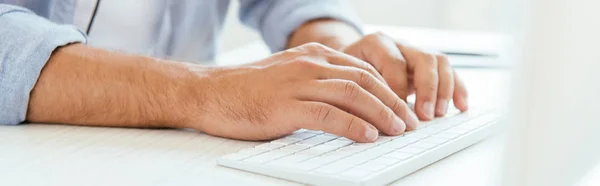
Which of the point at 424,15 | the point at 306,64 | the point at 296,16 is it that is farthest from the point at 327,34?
the point at 424,15

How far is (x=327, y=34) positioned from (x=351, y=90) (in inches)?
15.2

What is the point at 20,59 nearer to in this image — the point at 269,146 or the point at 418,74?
the point at 269,146

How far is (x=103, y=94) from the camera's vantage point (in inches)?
31.7

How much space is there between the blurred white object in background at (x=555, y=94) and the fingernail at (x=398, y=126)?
0.34 metres

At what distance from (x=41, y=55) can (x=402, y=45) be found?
41 cm

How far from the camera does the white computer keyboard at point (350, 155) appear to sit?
596 millimetres

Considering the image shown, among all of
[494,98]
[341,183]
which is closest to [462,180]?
[341,183]

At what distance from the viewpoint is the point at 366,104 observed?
73 centimetres

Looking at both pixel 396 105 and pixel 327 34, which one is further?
pixel 327 34

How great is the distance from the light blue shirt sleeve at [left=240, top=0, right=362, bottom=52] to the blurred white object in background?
0.79 metres

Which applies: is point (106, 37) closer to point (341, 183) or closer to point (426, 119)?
point (426, 119)

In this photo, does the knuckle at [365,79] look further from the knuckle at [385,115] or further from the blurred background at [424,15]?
the blurred background at [424,15]

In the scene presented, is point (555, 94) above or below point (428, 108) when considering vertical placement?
above

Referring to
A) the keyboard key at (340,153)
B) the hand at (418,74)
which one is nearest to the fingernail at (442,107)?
the hand at (418,74)
